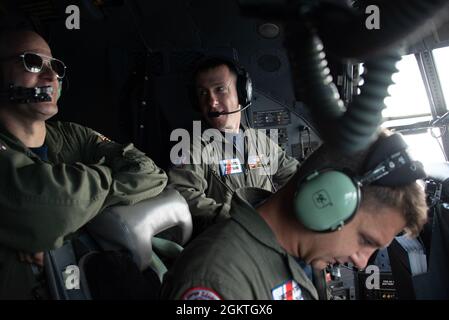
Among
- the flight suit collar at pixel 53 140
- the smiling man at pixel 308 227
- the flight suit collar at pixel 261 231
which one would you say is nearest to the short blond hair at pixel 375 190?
the smiling man at pixel 308 227

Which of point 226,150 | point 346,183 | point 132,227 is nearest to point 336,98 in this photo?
point 346,183

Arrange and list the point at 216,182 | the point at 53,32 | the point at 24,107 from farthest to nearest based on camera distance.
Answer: the point at 53,32
the point at 216,182
the point at 24,107

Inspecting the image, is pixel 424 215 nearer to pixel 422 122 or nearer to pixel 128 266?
pixel 128 266

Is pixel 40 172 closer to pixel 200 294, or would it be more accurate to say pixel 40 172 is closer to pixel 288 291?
pixel 200 294

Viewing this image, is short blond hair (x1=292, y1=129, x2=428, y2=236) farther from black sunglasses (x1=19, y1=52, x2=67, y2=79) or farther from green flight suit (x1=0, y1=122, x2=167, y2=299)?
black sunglasses (x1=19, y1=52, x2=67, y2=79)

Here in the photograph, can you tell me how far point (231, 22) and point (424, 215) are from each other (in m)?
1.98

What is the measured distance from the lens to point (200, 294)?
2.47ft

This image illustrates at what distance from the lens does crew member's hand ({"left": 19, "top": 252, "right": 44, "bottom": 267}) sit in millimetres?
972

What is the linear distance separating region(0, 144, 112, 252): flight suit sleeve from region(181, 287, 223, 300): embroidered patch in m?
0.43

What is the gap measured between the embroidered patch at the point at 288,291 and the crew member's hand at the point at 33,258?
0.59 m

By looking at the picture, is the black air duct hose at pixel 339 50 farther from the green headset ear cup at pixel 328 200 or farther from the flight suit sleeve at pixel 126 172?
the flight suit sleeve at pixel 126 172

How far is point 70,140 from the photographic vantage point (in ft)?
5.26

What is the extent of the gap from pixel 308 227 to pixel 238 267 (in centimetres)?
17
